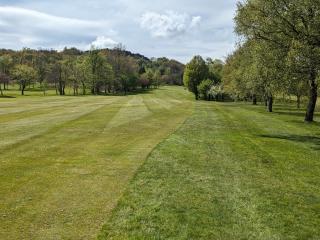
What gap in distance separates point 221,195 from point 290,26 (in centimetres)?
2059

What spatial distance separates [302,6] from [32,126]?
22.4m

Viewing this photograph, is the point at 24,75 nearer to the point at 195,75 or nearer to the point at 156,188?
the point at 195,75

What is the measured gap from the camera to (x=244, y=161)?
19781mm

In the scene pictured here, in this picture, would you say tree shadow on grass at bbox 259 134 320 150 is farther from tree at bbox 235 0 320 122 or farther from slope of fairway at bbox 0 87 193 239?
slope of fairway at bbox 0 87 193 239

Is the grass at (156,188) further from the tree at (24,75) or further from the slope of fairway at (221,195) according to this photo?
the tree at (24,75)

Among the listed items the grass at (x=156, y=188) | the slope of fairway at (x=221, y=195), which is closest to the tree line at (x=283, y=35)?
the grass at (x=156, y=188)

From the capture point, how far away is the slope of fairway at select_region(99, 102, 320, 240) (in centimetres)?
1090

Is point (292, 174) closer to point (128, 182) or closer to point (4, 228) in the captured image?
point (128, 182)

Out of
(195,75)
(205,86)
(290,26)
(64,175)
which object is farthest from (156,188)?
(195,75)

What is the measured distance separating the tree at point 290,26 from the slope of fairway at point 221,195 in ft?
28.0

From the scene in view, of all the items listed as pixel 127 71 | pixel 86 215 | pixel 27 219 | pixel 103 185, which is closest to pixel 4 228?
pixel 27 219

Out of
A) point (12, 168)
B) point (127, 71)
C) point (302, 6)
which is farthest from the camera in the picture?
point (127, 71)

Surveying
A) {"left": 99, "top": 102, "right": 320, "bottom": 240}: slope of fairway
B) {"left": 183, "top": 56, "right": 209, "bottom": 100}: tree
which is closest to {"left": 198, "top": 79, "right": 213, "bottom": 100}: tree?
{"left": 183, "top": 56, "right": 209, "bottom": 100}: tree

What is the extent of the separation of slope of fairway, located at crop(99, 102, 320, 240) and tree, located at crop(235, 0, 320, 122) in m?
8.53
